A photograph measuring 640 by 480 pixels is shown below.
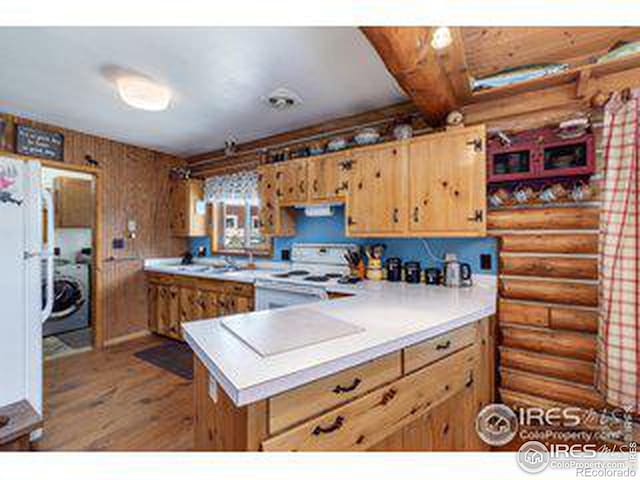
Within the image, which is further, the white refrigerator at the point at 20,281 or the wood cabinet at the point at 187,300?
the wood cabinet at the point at 187,300

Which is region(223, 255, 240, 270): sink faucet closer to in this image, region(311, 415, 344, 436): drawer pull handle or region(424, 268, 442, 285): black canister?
region(424, 268, 442, 285): black canister

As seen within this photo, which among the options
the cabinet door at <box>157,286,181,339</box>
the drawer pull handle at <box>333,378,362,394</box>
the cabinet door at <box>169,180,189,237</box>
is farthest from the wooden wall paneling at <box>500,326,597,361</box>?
the cabinet door at <box>169,180,189,237</box>

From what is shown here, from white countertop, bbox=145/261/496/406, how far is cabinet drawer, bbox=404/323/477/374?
0.17 feet

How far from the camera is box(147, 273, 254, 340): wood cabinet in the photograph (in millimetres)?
3041

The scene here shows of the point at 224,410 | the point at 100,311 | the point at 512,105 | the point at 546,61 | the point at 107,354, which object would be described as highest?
the point at 546,61

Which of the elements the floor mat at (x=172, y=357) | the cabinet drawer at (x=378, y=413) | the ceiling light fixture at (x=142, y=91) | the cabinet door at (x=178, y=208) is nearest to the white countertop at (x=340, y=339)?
the cabinet drawer at (x=378, y=413)

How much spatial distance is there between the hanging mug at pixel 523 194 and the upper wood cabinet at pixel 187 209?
3783 millimetres

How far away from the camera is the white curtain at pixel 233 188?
373 cm

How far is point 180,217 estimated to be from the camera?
4.27 m

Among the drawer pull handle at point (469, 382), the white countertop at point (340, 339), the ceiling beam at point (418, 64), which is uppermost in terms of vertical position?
the ceiling beam at point (418, 64)

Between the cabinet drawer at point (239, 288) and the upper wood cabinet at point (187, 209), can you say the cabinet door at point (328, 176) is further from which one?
the upper wood cabinet at point (187, 209)
